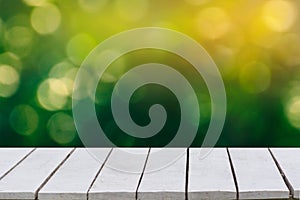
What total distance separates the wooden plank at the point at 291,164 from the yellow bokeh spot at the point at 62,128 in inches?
24.9

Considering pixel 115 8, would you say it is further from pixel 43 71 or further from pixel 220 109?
pixel 220 109

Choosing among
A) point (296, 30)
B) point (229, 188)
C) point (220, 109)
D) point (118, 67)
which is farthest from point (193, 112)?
point (229, 188)

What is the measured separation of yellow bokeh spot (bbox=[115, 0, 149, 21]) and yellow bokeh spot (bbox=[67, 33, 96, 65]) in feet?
0.41

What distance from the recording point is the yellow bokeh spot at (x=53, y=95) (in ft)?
5.29

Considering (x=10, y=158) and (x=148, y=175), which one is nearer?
(x=148, y=175)

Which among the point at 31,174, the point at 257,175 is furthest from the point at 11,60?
the point at 257,175

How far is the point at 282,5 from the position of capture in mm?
1566

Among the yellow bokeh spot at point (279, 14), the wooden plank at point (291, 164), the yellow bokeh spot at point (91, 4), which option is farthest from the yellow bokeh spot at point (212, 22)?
the wooden plank at point (291, 164)

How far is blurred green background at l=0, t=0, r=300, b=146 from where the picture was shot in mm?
1571

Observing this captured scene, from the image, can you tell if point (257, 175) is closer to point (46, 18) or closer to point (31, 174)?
point (31, 174)

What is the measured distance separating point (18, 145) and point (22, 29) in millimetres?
372

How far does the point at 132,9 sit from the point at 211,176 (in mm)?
641

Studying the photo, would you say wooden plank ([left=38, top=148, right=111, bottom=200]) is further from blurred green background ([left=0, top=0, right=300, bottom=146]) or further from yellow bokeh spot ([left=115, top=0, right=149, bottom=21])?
yellow bokeh spot ([left=115, top=0, right=149, bottom=21])

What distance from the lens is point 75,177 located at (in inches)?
45.9
